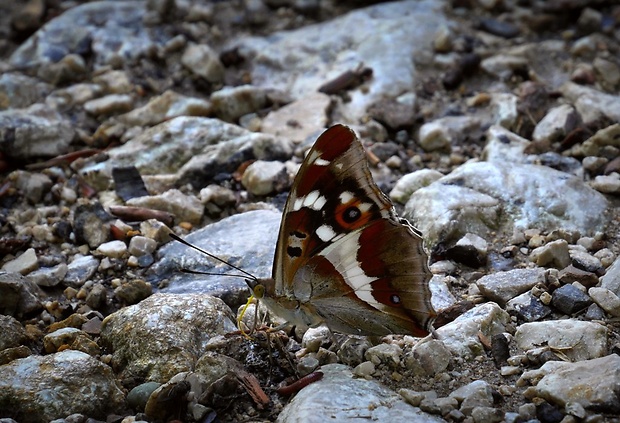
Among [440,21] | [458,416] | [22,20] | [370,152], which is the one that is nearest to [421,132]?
[370,152]

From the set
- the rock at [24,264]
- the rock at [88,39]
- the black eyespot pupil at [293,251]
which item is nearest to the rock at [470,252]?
the black eyespot pupil at [293,251]

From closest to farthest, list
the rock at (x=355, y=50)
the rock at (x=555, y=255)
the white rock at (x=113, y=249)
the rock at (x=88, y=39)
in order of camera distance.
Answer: the rock at (x=555, y=255)
the white rock at (x=113, y=249)
the rock at (x=355, y=50)
the rock at (x=88, y=39)


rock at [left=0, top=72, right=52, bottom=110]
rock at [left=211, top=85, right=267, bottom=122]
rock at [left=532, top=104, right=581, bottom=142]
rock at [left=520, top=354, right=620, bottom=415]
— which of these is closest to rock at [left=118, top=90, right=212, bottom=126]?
rock at [left=211, top=85, right=267, bottom=122]

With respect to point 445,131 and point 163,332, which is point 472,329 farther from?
point 445,131

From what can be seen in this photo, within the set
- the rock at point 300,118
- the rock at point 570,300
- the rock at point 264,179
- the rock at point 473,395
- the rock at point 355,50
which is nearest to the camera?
the rock at point 473,395

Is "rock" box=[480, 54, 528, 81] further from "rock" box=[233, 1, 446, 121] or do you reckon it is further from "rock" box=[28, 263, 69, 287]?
"rock" box=[28, 263, 69, 287]

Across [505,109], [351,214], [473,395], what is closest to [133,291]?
[351,214]

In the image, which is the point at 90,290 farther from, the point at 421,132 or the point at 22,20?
the point at 22,20

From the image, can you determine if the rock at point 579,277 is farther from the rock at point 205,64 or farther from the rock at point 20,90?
the rock at point 20,90

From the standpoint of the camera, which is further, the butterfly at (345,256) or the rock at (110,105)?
the rock at (110,105)
